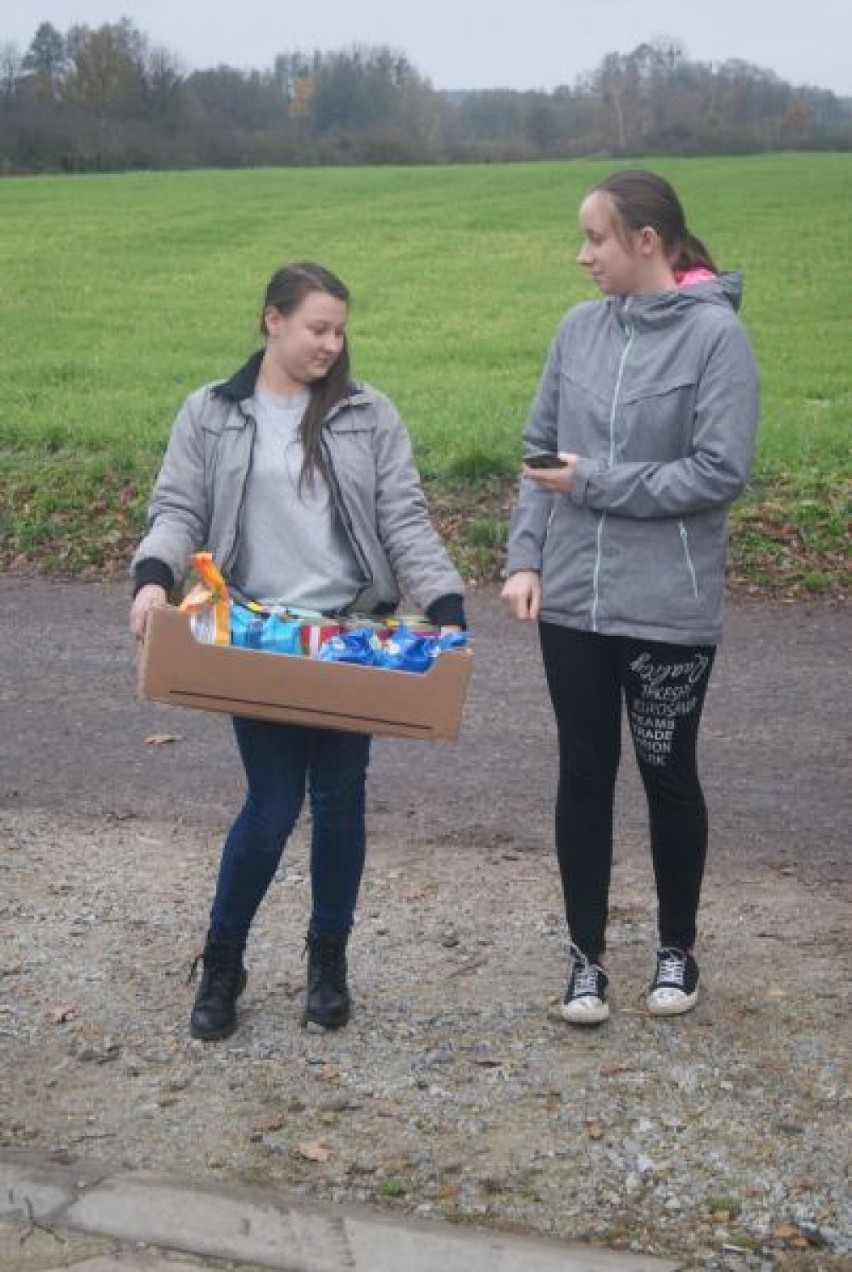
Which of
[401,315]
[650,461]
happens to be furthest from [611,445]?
[401,315]

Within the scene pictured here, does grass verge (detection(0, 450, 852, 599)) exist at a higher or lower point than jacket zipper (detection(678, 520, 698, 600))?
lower

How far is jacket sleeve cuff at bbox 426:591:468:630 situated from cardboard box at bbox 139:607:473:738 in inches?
10.6

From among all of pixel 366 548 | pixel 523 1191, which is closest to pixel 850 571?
pixel 366 548

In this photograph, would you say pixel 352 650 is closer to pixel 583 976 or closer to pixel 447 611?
pixel 447 611

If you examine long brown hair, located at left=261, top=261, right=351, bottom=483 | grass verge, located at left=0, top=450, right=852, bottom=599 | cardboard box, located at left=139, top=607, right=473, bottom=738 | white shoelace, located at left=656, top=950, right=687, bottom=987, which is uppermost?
long brown hair, located at left=261, top=261, right=351, bottom=483

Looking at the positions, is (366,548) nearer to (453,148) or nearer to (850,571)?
(850,571)

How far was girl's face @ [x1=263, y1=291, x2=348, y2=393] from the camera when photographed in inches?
179

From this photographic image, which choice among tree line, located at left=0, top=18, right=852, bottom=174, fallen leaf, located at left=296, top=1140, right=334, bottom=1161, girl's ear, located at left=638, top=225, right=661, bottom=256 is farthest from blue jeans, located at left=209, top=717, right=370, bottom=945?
tree line, located at left=0, top=18, right=852, bottom=174

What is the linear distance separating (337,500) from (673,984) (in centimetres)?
147

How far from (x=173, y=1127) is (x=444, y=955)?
1.18 metres

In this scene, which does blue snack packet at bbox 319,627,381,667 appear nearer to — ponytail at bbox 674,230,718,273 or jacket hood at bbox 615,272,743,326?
jacket hood at bbox 615,272,743,326

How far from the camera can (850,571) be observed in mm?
9492

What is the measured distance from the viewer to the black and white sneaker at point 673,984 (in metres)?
4.82

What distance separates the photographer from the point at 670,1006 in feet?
15.8
